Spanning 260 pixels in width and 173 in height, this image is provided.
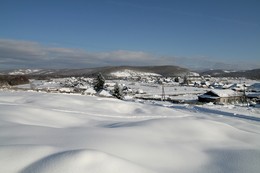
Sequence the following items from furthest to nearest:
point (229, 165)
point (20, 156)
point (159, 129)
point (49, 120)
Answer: point (49, 120)
point (159, 129)
point (229, 165)
point (20, 156)

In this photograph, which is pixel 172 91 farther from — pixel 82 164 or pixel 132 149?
pixel 82 164

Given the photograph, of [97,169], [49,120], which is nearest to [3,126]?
[49,120]

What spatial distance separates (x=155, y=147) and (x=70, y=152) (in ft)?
6.06

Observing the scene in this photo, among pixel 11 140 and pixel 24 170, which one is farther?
pixel 11 140

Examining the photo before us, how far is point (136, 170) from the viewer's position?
3.98 m

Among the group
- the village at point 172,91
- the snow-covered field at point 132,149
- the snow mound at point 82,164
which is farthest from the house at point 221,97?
the snow mound at point 82,164

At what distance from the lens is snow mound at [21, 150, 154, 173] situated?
3619mm

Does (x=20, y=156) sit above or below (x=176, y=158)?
above

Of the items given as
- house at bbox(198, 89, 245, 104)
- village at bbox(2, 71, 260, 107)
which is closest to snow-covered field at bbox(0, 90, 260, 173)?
village at bbox(2, 71, 260, 107)

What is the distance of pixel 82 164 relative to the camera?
3.79 meters

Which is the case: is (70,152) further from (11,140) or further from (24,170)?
(11,140)

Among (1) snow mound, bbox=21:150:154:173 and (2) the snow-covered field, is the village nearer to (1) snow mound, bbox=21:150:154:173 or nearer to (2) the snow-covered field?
(2) the snow-covered field

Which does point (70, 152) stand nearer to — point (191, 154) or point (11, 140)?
point (11, 140)

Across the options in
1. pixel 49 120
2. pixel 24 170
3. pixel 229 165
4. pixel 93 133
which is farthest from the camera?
pixel 49 120
